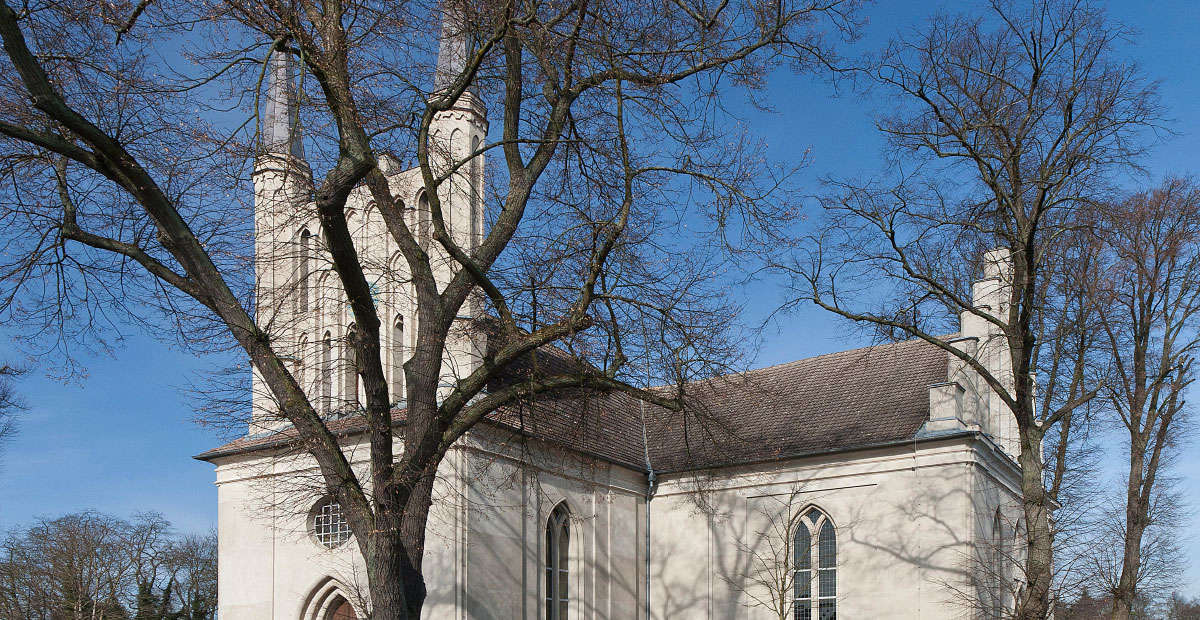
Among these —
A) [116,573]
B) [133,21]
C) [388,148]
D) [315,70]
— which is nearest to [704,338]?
[388,148]

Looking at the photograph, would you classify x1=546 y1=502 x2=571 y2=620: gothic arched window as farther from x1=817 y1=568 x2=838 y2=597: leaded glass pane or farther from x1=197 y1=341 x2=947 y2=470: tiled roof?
x1=817 y1=568 x2=838 y2=597: leaded glass pane

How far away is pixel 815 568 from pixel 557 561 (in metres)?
5.63

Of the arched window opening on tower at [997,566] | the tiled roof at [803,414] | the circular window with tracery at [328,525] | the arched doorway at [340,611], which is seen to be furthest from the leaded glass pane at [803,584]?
the circular window with tracery at [328,525]

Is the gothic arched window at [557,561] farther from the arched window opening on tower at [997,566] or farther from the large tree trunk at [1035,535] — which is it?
the large tree trunk at [1035,535]

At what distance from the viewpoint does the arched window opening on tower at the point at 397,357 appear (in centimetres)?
1973

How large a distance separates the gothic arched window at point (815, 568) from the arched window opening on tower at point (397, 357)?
8955 mm

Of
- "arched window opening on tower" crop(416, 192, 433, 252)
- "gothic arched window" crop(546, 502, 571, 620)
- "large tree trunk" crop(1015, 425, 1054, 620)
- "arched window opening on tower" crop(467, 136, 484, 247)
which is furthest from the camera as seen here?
"gothic arched window" crop(546, 502, 571, 620)

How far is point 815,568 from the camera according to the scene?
21.6 m

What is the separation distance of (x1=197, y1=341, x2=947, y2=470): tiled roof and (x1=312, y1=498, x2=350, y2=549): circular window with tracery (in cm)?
173

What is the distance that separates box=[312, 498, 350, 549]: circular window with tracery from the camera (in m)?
19.8

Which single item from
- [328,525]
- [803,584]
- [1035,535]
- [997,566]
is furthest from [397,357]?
[997,566]

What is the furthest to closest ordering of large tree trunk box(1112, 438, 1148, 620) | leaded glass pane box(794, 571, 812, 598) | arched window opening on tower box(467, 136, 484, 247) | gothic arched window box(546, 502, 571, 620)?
1. leaded glass pane box(794, 571, 812, 598)
2. gothic arched window box(546, 502, 571, 620)
3. large tree trunk box(1112, 438, 1148, 620)
4. arched window opening on tower box(467, 136, 484, 247)

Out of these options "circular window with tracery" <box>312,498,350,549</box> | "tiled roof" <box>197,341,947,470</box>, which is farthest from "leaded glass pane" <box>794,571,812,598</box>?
"circular window with tracery" <box>312,498,350,549</box>

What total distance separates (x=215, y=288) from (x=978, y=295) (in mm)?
18356
